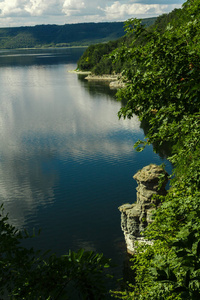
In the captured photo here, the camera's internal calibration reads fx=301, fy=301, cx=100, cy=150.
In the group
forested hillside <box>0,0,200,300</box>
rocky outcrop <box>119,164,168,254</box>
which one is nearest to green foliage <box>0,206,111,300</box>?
forested hillside <box>0,0,200,300</box>

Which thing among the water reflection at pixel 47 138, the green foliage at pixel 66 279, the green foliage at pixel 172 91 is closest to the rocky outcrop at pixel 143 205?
the water reflection at pixel 47 138

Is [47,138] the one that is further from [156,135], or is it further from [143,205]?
[156,135]

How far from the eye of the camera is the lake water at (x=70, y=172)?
34844 millimetres

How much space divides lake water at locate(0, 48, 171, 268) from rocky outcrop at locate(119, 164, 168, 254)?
3.14 metres

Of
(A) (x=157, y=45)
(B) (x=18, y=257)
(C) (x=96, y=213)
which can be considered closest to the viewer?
(B) (x=18, y=257)

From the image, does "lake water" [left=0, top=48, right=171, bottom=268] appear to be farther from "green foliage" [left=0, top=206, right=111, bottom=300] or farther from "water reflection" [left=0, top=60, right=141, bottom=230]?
"green foliage" [left=0, top=206, right=111, bottom=300]

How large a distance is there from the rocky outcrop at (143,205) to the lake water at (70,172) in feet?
10.3

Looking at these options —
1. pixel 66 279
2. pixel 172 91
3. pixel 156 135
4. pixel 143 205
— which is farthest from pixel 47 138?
pixel 66 279

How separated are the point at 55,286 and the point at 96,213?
3039cm

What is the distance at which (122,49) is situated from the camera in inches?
421

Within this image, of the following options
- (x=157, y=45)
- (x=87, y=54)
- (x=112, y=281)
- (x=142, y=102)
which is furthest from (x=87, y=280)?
(x=87, y=54)

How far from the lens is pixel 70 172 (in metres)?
48.4

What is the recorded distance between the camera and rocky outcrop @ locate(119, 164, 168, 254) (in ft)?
95.4

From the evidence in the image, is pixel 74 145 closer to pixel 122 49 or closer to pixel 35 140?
pixel 35 140
